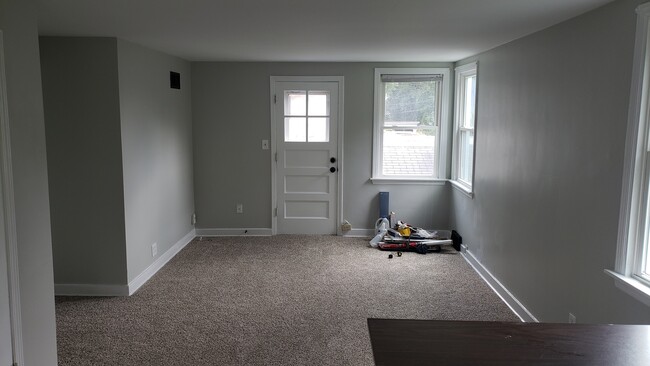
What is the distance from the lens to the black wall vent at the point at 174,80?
5277 millimetres

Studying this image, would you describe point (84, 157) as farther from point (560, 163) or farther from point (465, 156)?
point (465, 156)

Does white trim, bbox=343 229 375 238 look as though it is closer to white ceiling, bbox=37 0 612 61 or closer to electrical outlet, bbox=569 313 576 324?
white ceiling, bbox=37 0 612 61

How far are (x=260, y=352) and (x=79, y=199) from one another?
6.87 ft

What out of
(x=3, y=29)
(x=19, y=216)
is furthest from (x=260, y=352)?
(x=3, y=29)

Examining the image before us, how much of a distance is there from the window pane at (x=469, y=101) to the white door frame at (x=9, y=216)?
434 centimetres

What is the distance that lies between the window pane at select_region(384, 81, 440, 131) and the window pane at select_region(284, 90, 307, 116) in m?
1.02

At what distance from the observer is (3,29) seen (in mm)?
2289

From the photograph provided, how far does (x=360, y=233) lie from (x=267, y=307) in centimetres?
258

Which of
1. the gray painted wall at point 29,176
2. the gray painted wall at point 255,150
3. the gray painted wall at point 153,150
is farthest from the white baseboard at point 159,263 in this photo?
the gray painted wall at point 29,176

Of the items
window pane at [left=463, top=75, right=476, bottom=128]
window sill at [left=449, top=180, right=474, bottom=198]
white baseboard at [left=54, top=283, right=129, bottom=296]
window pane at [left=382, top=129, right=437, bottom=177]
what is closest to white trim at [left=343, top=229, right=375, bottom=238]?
window pane at [left=382, top=129, right=437, bottom=177]

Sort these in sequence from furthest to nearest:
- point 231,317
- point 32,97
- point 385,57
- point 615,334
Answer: point 385,57 → point 231,317 → point 32,97 → point 615,334

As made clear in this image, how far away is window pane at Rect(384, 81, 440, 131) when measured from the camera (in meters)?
6.13

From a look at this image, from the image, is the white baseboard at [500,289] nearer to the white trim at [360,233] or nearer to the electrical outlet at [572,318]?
the electrical outlet at [572,318]

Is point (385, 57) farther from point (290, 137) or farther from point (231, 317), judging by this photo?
point (231, 317)
